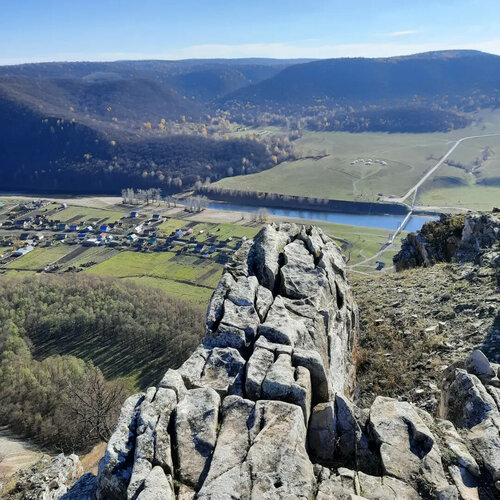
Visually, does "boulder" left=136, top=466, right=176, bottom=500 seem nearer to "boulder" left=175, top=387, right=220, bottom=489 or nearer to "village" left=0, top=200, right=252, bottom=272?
"boulder" left=175, top=387, right=220, bottom=489

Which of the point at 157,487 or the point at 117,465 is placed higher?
the point at 157,487

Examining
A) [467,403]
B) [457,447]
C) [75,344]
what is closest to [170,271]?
[75,344]

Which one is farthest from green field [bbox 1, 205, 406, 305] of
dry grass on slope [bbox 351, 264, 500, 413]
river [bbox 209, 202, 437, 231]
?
dry grass on slope [bbox 351, 264, 500, 413]

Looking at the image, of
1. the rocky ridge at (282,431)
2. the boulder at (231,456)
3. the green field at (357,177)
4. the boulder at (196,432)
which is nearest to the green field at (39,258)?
the green field at (357,177)

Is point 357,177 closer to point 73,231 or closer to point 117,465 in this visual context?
point 73,231

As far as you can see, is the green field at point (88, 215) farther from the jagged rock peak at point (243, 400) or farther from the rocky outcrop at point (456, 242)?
the jagged rock peak at point (243, 400)
